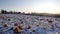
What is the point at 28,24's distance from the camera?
87 centimetres

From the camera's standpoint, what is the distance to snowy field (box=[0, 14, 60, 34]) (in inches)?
30.1

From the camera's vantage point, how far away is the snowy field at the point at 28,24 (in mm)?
763

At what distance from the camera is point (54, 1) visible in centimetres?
93

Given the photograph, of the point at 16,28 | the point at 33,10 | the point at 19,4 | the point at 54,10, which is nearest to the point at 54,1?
the point at 54,10

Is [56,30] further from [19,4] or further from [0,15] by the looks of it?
[0,15]

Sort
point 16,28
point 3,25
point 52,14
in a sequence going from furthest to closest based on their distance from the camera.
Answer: point 52,14 → point 3,25 → point 16,28

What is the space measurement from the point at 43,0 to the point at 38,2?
5cm

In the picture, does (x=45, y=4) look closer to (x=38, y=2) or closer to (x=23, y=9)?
(x=38, y=2)

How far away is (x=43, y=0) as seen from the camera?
94cm

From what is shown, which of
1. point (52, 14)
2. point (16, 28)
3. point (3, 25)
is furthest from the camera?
point (52, 14)

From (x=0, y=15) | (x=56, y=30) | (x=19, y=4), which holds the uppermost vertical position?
(x=19, y=4)

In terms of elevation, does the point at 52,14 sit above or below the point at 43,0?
below

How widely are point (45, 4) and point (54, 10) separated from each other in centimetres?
10

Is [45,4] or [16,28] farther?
[45,4]
